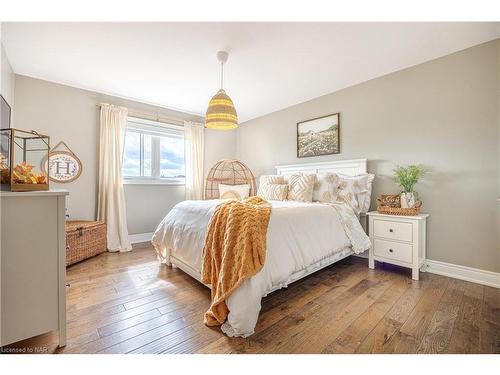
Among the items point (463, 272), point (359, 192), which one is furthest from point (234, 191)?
point (463, 272)

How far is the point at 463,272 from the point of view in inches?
86.7

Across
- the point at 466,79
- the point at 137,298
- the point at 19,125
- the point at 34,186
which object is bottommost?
the point at 137,298

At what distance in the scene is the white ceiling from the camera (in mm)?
1929

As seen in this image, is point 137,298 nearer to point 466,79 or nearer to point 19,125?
point 19,125

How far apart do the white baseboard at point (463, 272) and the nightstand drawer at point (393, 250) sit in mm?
407

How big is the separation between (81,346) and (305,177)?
2.54 metres

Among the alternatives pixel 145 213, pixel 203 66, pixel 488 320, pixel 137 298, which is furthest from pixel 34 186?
pixel 488 320

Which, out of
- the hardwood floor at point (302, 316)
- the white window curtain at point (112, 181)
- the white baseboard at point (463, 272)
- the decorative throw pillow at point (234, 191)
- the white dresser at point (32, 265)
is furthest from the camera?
the decorative throw pillow at point (234, 191)

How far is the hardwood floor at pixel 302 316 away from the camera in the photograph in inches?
49.9

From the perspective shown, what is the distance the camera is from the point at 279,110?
4.04m

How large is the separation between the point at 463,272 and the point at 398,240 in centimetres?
67

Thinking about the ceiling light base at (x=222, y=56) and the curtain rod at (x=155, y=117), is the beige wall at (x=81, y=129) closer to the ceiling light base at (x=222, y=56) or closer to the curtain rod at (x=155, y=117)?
the curtain rod at (x=155, y=117)

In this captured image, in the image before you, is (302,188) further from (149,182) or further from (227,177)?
(149,182)

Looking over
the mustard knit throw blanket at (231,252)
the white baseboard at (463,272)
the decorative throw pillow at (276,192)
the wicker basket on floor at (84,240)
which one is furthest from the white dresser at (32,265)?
the white baseboard at (463,272)
